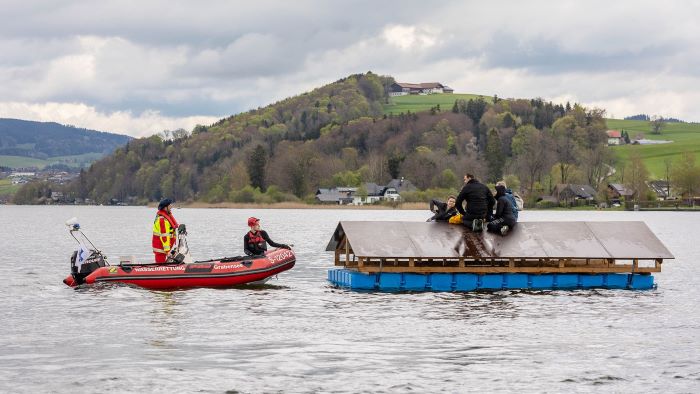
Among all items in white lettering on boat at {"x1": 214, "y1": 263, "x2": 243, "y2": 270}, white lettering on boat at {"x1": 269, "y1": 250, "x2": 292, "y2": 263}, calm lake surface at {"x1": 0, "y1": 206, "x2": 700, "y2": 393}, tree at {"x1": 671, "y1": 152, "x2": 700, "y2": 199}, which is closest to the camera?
calm lake surface at {"x1": 0, "y1": 206, "x2": 700, "y2": 393}

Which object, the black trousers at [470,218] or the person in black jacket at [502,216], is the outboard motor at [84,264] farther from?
the person in black jacket at [502,216]

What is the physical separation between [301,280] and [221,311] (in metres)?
10.6

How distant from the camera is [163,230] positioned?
102ft

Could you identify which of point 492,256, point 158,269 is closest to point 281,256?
point 158,269

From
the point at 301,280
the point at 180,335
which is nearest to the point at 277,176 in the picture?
the point at 301,280

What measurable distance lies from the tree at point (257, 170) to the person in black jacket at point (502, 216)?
165 metres

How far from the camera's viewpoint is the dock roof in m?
30.4

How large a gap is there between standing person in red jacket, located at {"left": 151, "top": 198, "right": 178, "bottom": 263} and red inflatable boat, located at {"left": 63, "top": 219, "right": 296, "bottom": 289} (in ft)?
1.17

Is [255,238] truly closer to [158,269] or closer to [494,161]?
[158,269]

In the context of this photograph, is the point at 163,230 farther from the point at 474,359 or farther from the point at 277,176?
the point at 277,176

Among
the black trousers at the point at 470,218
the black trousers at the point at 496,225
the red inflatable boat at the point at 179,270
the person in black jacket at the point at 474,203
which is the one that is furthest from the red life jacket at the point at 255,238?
the black trousers at the point at 496,225

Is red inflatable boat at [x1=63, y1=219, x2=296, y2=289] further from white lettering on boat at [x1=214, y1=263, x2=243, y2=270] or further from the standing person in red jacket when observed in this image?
the standing person in red jacket

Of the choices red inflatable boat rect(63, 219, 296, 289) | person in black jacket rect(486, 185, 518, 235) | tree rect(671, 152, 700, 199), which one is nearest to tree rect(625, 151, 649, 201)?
tree rect(671, 152, 700, 199)

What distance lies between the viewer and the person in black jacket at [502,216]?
104 ft
